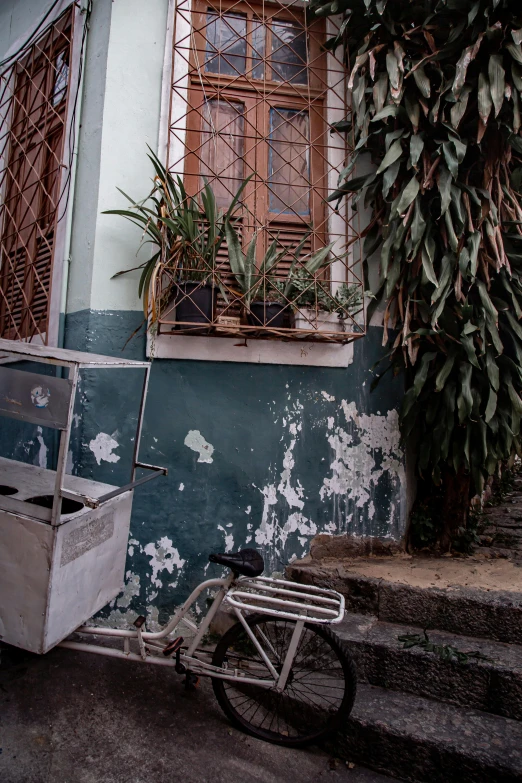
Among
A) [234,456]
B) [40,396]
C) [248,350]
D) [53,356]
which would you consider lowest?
[234,456]

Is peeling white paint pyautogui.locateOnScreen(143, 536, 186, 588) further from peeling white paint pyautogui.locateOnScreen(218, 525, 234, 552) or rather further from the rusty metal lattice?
the rusty metal lattice

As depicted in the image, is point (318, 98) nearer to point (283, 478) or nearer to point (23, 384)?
point (283, 478)

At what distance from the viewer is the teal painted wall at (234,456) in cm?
351

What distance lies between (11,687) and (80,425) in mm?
1514

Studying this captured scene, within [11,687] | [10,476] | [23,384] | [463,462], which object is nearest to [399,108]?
[463,462]

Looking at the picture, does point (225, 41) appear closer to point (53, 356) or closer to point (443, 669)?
point (53, 356)

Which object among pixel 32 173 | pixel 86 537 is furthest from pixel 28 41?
pixel 86 537

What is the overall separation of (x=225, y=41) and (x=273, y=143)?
2.91ft

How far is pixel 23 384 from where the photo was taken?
2.33 metres

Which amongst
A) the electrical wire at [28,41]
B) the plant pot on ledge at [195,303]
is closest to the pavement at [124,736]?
the plant pot on ledge at [195,303]

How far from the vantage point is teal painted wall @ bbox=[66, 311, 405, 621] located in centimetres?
351

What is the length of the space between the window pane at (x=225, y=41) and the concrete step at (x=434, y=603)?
12.3 feet

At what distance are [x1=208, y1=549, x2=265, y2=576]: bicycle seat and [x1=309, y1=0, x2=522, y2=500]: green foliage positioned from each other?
152cm

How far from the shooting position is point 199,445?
3617mm
